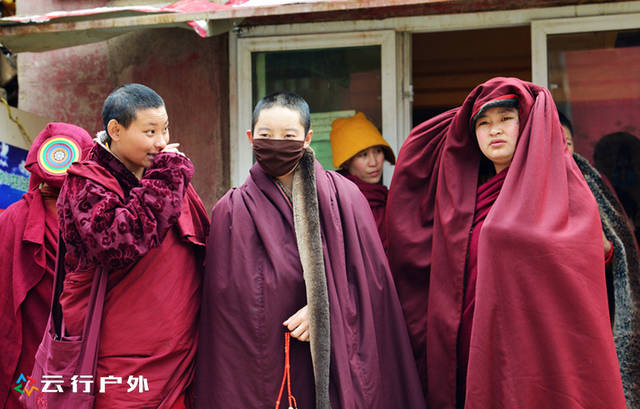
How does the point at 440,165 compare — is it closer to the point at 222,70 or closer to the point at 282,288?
the point at 282,288

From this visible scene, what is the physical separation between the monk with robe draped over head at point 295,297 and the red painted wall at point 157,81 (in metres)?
1.44

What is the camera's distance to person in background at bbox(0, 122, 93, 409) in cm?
310

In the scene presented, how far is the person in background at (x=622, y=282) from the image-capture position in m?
2.92

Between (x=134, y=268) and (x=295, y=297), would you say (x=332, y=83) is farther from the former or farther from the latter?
(x=134, y=268)

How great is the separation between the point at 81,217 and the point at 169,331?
1.66 feet

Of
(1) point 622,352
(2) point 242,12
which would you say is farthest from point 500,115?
(2) point 242,12

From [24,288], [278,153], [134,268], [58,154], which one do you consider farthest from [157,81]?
[134,268]

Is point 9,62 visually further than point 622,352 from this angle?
Yes

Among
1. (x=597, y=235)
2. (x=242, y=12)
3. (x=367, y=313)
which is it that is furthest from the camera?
(x=242, y=12)

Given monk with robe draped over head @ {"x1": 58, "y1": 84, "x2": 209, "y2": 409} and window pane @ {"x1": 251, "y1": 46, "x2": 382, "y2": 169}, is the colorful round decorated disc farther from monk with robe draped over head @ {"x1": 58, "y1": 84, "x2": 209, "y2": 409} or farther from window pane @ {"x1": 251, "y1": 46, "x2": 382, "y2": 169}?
window pane @ {"x1": 251, "y1": 46, "x2": 382, "y2": 169}

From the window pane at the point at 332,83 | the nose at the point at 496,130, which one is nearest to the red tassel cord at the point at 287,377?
the nose at the point at 496,130

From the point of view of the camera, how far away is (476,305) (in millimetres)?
2504

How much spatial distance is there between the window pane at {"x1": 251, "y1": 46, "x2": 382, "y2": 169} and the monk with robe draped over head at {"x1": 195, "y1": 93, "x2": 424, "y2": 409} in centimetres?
132
